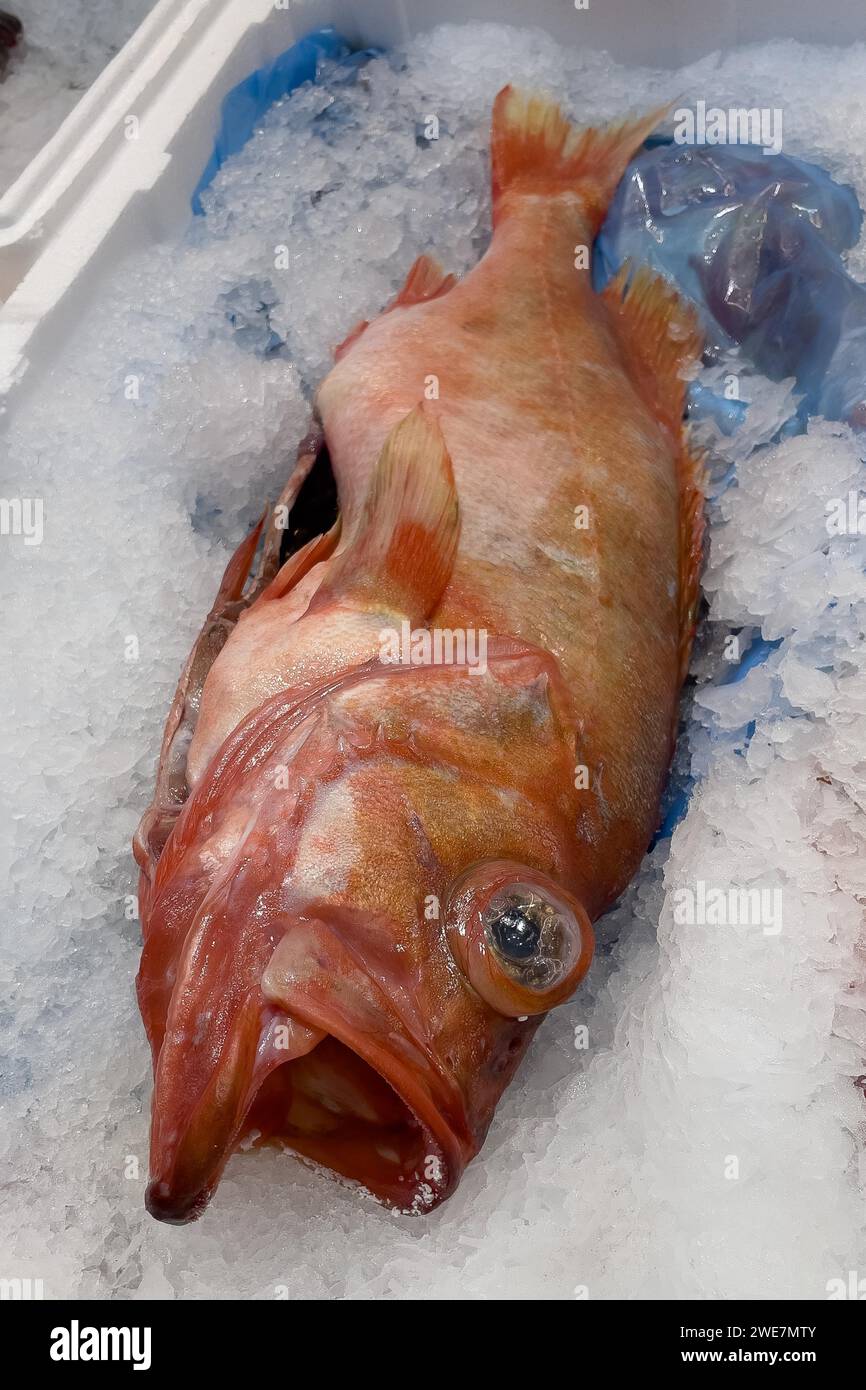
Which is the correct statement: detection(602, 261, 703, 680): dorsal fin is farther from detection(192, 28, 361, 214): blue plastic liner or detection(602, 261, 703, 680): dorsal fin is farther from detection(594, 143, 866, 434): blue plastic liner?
detection(192, 28, 361, 214): blue plastic liner

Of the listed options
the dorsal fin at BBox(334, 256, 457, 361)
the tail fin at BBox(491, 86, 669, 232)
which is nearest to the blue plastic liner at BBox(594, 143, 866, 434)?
the tail fin at BBox(491, 86, 669, 232)

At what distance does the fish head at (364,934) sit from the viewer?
1244 millimetres

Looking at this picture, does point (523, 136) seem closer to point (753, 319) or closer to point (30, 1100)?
point (753, 319)

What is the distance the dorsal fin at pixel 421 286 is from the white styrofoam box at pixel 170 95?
1.81ft

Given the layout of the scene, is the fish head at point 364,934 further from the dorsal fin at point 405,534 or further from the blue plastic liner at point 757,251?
the blue plastic liner at point 757,251

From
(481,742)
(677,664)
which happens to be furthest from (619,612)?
(481,742)

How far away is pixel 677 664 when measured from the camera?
1.92 meters

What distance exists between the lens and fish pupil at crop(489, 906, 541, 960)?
128 centimetres

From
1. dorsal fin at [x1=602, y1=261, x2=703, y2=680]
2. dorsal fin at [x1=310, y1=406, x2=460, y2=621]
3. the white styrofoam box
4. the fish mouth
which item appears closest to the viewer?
the fish mouth

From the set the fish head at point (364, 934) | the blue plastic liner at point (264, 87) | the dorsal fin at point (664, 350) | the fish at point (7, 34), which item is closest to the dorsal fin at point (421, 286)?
the dorsal fin at point (664, 350)

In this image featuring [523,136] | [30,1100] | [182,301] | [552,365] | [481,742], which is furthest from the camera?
[523,136]

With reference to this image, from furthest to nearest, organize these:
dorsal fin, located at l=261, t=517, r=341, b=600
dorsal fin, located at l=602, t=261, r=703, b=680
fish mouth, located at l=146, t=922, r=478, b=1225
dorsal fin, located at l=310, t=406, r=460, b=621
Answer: dorsal fin, located at l=602, t=261, r=703, b=680, dorsal fin, located at l=261, t=517, r=341, b=600, dorsal fin, located at l=310, t=406, r=460, b=621, fish mouth, located at l=146, t=922, r=478, b=1225

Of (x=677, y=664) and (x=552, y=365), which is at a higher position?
(x=552, y=365)

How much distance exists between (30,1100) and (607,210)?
2362 millimetres
